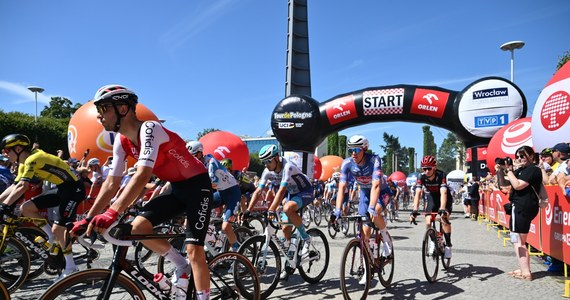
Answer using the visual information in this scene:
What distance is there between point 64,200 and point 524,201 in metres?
6.77

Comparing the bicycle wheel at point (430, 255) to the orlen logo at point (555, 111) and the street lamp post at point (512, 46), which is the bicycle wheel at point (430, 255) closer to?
the orlen logo at point (555, 111)

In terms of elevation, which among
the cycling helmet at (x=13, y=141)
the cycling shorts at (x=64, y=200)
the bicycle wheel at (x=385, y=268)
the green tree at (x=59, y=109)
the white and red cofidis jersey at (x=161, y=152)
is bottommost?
the bicycle wheel at (x=385, y=268)

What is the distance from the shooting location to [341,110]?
18.1 m

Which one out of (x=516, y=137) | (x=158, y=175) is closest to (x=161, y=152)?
(x=158, y=175)

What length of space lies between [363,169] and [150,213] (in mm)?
3307

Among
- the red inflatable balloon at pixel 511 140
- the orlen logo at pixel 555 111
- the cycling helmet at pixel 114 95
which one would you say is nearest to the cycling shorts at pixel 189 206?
the cycling helmet at pixel 114 95

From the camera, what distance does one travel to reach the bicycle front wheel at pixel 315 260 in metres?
5.47

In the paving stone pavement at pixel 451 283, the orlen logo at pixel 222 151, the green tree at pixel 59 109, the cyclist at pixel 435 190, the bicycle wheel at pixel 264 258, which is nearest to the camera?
the bicycle wheel at pixel 264 258

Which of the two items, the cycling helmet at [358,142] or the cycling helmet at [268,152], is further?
the cycling helmet at [268,152]

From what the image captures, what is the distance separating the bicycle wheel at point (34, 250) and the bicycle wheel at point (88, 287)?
3216mm

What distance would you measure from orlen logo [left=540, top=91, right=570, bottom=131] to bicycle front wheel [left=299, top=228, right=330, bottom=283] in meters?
5.16

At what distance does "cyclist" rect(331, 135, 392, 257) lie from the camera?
16.1 feet

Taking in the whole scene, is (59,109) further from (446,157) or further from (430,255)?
(446,157)

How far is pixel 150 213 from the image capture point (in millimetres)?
3070
